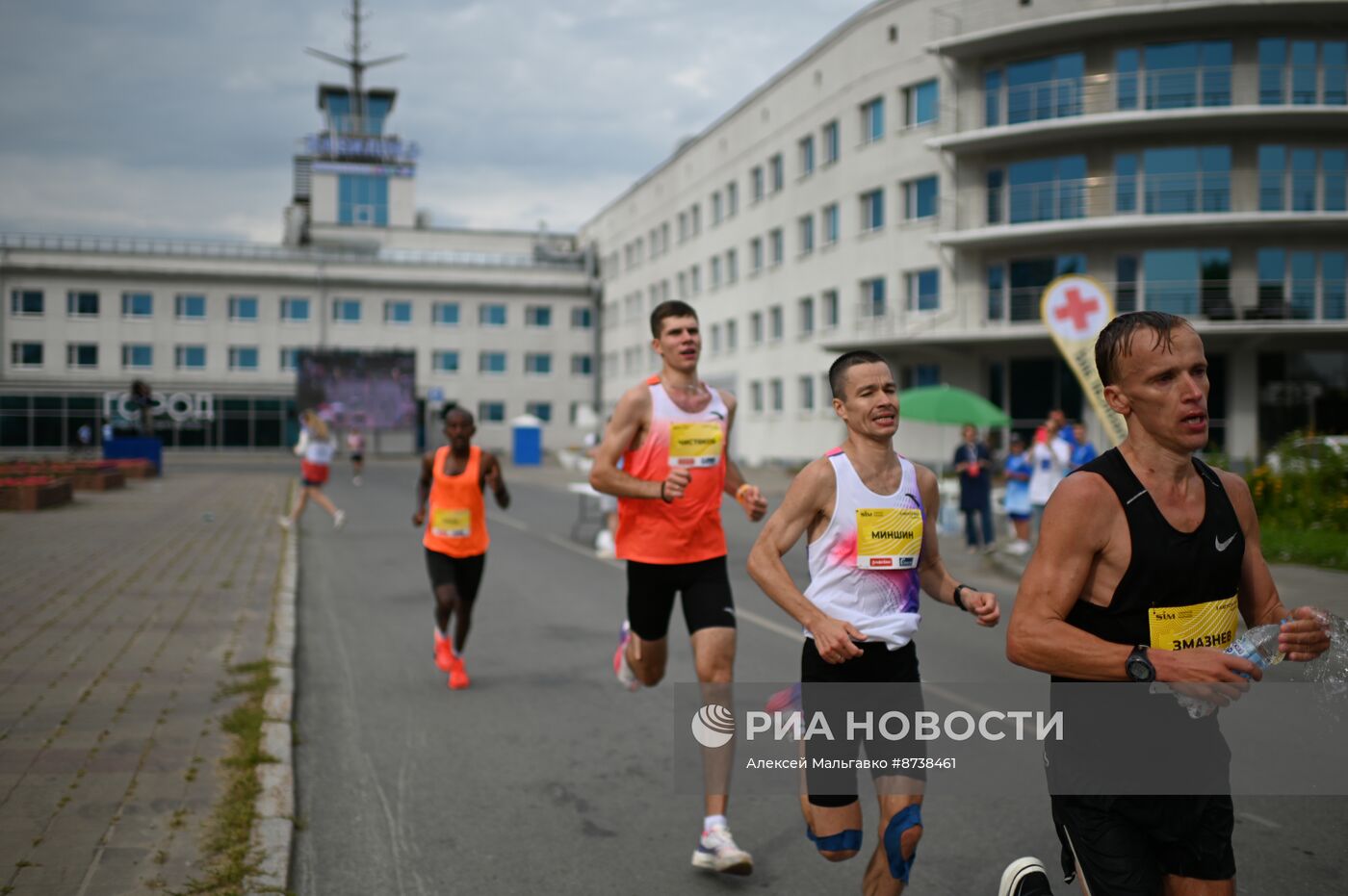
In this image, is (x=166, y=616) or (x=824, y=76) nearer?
(x=166, y=616)

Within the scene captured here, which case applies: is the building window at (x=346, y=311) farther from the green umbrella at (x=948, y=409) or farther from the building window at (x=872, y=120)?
the green umbrella at (x=948, y=409)

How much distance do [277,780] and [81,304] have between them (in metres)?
68.1

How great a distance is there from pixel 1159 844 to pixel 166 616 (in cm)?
886

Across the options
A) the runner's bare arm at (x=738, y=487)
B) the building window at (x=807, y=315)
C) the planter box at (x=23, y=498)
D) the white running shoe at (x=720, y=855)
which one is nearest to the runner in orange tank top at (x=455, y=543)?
the runner's bare arm at (x=738, y=487)

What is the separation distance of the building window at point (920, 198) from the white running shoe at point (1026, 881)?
37777mm

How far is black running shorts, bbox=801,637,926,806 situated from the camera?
11.6 ft

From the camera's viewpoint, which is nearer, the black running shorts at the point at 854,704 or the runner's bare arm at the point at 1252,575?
the runner's bare arm at the point at 1252,575

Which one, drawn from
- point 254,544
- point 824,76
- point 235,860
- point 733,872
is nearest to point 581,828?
point 733,872

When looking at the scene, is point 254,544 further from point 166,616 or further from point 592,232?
point 592,232

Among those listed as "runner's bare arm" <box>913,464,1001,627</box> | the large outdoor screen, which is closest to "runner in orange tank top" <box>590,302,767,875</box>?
"runner's bare arm" <box>913,464,1001,627</box>

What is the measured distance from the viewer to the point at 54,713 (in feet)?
20.4

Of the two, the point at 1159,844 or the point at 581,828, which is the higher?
the point at 1159,844

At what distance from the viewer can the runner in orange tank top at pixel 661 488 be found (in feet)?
16.7

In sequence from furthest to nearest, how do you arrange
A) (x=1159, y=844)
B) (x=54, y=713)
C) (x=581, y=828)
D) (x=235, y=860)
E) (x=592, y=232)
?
(x=592, y=232) → (x=54, y=713) → (x=581, y=828) → (x=235, y=860) → (x=1159, y=844)
